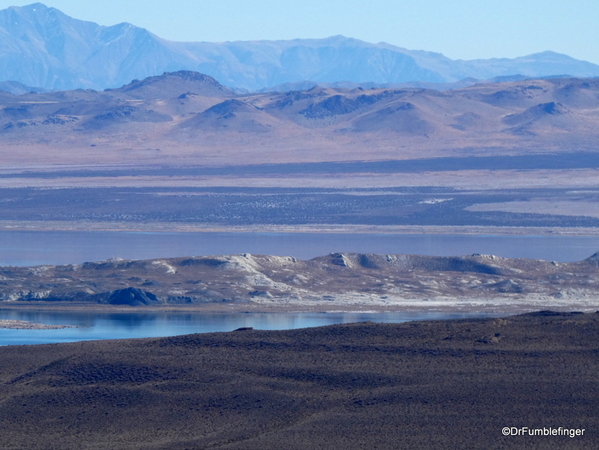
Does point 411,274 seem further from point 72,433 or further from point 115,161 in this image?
point 115,161

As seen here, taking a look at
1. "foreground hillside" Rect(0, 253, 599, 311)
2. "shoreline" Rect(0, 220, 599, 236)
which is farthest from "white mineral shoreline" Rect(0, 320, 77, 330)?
"shoreline" Rect(0, 220, 599, 236)

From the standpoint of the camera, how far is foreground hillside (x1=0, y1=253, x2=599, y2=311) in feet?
121

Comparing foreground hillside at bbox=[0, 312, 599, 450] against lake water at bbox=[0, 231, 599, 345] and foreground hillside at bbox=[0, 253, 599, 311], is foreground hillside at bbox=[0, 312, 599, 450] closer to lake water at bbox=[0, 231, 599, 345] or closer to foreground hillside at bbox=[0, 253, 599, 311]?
lake water at bbox=[0, 231, 599, 345]

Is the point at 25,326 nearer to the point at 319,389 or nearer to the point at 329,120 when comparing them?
the point at 319,389

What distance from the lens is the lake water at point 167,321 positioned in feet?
103

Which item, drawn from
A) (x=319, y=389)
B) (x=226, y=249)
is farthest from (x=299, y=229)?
(x=319, y=389)

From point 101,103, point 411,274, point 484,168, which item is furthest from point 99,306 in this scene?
point 101,103

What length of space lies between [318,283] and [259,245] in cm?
1337

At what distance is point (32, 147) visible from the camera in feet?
385

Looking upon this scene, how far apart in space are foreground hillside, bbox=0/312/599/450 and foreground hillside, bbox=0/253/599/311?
13.3 meters

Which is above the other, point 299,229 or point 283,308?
point 283,308

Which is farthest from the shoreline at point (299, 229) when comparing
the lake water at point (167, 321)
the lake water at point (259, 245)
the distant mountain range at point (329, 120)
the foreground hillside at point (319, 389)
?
the distant mountain range at point (329, 120)

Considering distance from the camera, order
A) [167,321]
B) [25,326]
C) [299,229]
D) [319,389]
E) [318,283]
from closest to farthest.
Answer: [319,389] → [25,326] → [167,321] → [318,283] → [299,229]

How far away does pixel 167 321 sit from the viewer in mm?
33969
